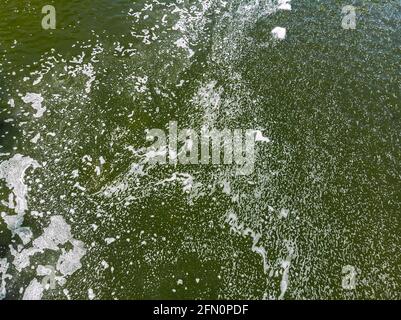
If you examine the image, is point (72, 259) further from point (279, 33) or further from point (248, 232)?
point (279, 33)

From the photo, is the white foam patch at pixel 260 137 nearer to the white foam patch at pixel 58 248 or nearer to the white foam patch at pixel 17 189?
the white foam patch at pixel 58 248

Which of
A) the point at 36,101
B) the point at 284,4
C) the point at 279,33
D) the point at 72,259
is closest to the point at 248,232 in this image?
the point at 72,259

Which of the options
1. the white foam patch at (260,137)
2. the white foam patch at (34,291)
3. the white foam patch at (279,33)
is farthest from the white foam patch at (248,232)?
the white foam patch at (279,33)
